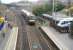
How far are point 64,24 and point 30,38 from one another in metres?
1.03

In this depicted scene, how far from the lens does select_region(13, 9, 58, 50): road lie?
3963 millimetres

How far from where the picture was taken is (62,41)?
14.3ft

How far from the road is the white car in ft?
1.55

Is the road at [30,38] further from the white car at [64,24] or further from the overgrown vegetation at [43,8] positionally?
the white car at [64,24]

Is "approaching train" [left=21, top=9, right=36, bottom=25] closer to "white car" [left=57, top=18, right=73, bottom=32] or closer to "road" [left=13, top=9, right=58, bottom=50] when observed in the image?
"road" [left=13, top=9, right=58, bottom=50]

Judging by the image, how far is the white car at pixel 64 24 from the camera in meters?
5.18

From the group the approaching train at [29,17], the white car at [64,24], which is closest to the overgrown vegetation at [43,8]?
the approaching train at [29,17]

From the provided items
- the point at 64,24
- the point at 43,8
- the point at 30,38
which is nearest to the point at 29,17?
the point at 43,8

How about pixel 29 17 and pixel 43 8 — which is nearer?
pixel 43 8

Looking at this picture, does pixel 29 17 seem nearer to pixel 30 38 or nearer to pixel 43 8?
pixel 43 8

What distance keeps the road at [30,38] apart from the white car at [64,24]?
47cm

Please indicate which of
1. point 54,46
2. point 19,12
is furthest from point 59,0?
point 54,46

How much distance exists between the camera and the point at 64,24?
545 cm

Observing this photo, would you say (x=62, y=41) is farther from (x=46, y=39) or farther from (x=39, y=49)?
(x=39, y=49)
